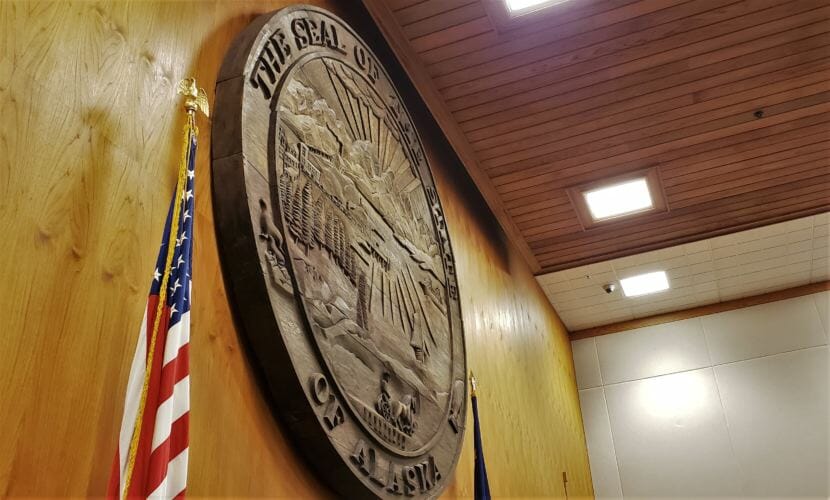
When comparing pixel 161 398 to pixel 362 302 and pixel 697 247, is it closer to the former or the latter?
pixel 362 302

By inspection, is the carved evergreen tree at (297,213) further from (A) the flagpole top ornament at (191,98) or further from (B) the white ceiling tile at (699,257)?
(B) the white ceiling tile at (699,257)

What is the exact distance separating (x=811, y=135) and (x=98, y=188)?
395cm

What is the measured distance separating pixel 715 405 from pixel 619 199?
2.33 m

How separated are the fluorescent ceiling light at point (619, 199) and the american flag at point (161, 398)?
138 inches

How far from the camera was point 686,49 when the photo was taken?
135 inches

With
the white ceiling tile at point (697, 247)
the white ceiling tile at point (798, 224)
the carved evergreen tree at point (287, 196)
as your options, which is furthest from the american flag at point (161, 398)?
the white ceiling tile at point (798, 224)

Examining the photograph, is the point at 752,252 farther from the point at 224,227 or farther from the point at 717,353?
Answer: the point at 224,227

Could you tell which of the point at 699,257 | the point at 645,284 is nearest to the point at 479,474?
the point at 699,257

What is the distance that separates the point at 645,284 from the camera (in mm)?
5746

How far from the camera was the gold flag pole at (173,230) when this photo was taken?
110 cm

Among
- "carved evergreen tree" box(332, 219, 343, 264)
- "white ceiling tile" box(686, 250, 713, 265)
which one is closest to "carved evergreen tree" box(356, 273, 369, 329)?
"carved evergreen tree" box(332, 219, 343, 264)

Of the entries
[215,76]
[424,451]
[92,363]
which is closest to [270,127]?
[215,76]

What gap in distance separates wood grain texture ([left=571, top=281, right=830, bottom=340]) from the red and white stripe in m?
5.67

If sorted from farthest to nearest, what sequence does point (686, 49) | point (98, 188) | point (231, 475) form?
1. point (686, 49)
2. point (231, 475)
3. point (98, 188)
